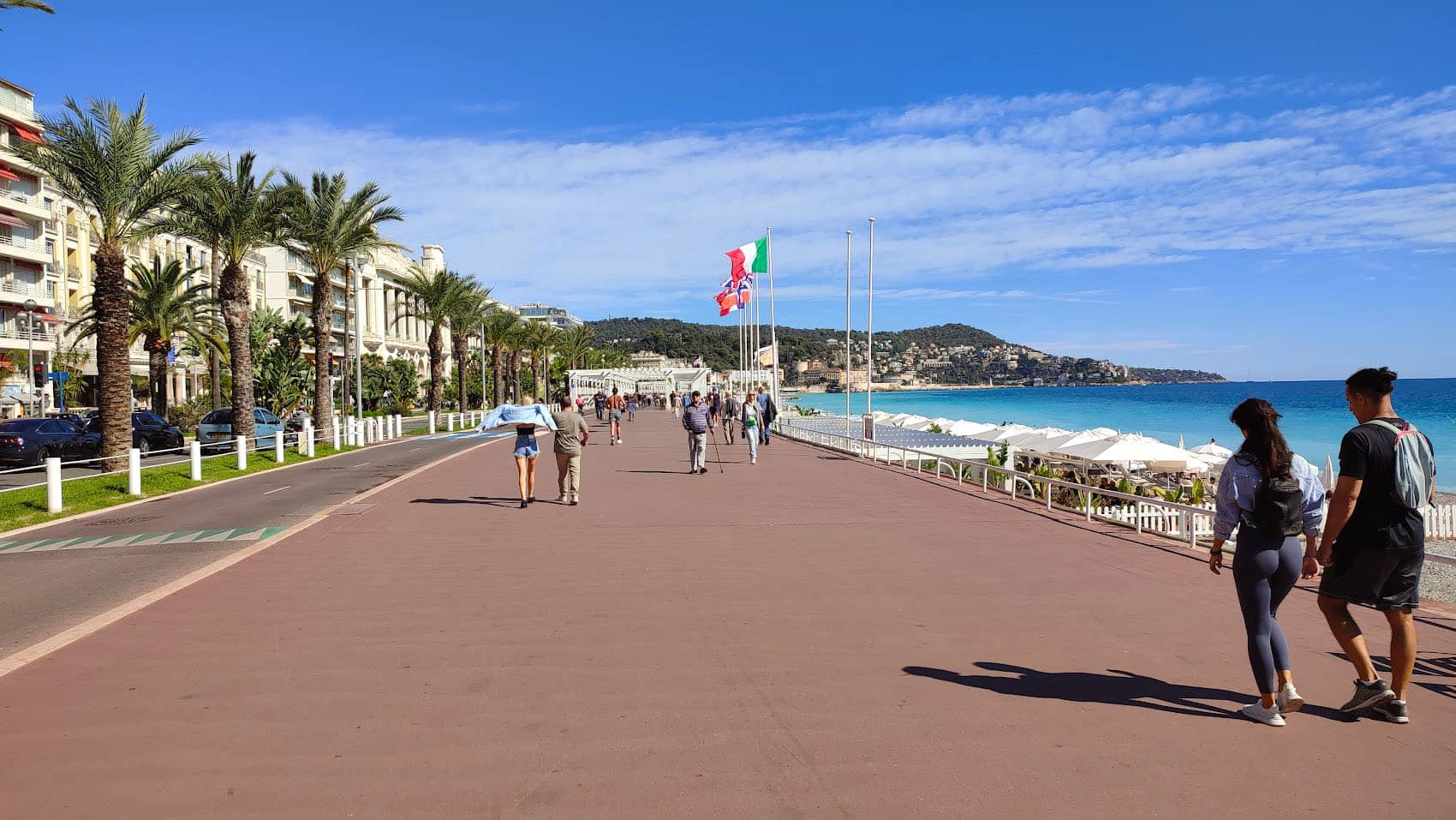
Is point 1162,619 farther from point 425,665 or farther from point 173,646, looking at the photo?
point 173,646

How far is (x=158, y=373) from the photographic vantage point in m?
36.4

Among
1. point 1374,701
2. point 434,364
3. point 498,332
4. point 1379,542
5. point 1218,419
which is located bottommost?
point 1218,419

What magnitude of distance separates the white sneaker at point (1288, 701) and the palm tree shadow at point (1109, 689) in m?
0.18

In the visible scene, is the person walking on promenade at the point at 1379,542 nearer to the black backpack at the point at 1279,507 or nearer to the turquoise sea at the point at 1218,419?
the black backpack at the point at 1279,507

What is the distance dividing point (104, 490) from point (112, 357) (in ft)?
12.0

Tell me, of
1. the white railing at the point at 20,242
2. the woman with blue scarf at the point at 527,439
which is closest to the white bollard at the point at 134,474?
the woman with blue scarf at the point at 527,439

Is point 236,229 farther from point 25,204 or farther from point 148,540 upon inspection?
point 25,204

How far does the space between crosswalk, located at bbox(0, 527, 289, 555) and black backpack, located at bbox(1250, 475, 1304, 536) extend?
1037 cm

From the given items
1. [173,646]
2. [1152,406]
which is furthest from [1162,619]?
[1152,406]

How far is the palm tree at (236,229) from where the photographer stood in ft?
82.4

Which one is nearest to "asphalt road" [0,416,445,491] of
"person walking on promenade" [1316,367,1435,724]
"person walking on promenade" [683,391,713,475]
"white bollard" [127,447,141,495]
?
"white bollard" [127,447,141,495]

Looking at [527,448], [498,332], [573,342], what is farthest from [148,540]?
[573,342]

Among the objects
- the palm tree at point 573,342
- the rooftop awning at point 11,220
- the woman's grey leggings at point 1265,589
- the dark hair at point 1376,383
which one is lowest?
the woman's grey leggings at point 1265,589

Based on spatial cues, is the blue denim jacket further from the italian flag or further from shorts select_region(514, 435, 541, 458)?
the italian flag
